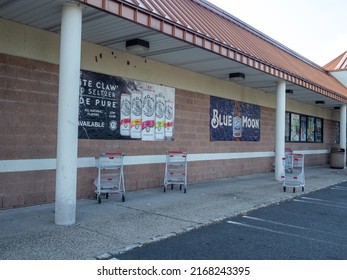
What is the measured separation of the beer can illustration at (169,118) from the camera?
34.3 feet

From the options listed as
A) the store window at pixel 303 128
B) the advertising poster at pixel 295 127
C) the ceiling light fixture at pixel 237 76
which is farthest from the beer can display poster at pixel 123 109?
the advertising poster at pixel 295 127

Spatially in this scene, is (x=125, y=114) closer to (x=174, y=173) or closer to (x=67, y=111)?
(x=174, y=173)

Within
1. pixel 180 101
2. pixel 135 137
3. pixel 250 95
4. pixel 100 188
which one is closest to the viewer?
pixel 100 188

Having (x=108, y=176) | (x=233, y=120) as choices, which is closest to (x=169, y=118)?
(x=108, y=176)

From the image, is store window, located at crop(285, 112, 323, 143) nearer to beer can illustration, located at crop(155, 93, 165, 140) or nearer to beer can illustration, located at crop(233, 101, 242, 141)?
beer can illustration, located at crop(233, 101, 242, 141)

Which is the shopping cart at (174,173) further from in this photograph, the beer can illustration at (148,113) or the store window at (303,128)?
the store window at (303,128)

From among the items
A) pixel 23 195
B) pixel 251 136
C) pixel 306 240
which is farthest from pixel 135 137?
pixel 251 136

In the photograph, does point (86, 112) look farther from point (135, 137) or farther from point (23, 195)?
point (23, 195)

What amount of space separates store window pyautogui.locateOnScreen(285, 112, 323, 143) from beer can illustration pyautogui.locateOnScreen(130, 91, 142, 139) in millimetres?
10027

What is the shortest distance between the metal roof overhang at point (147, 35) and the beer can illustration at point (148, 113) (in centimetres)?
97

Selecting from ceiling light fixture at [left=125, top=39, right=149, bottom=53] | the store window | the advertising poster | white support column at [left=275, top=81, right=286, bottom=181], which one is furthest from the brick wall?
the advertising poster

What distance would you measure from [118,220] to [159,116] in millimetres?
4467

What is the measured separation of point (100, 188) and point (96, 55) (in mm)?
3183

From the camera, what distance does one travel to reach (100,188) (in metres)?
7.84
